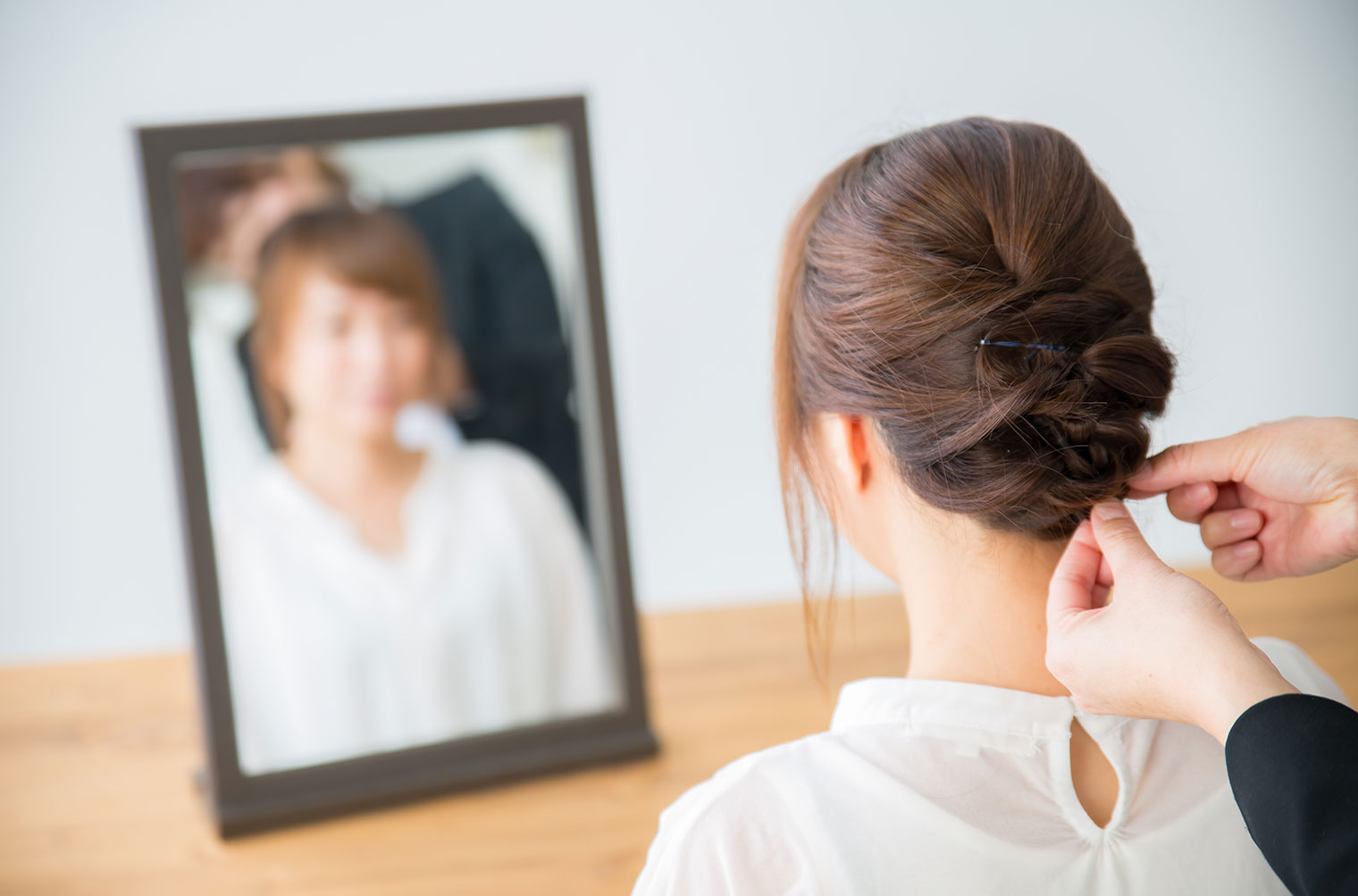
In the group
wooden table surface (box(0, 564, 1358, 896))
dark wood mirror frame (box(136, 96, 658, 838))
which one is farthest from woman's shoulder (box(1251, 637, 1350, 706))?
dark wood mirror frame (box(136, 96, 658, 838))

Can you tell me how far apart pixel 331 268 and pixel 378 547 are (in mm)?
290

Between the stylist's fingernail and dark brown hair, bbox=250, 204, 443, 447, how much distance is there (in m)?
0.73

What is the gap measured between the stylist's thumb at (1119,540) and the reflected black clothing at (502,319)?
0.66 metres

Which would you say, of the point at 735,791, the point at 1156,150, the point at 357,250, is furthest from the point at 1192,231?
the point at 735,791

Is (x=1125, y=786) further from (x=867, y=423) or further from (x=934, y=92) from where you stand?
(x=934, y=92)

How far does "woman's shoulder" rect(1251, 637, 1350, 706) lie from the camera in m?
0.75

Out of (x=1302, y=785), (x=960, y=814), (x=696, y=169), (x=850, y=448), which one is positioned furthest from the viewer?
(x=696, y=169)

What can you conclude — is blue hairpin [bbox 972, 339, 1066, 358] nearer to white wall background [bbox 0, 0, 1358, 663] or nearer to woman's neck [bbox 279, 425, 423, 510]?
woman's neck [bbox 279, 425, 423, 510]

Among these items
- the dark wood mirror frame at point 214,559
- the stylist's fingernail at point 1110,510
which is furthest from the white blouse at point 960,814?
the dark wood mirror frame at point 214,559

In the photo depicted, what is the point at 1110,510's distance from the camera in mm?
667

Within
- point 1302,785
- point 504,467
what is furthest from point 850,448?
point 504,467

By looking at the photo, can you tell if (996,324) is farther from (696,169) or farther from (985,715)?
(696,169)

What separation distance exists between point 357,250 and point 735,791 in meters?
0.74

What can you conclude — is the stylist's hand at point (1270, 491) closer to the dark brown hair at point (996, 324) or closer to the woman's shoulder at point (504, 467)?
the dark brown hair at point (996, 324)
